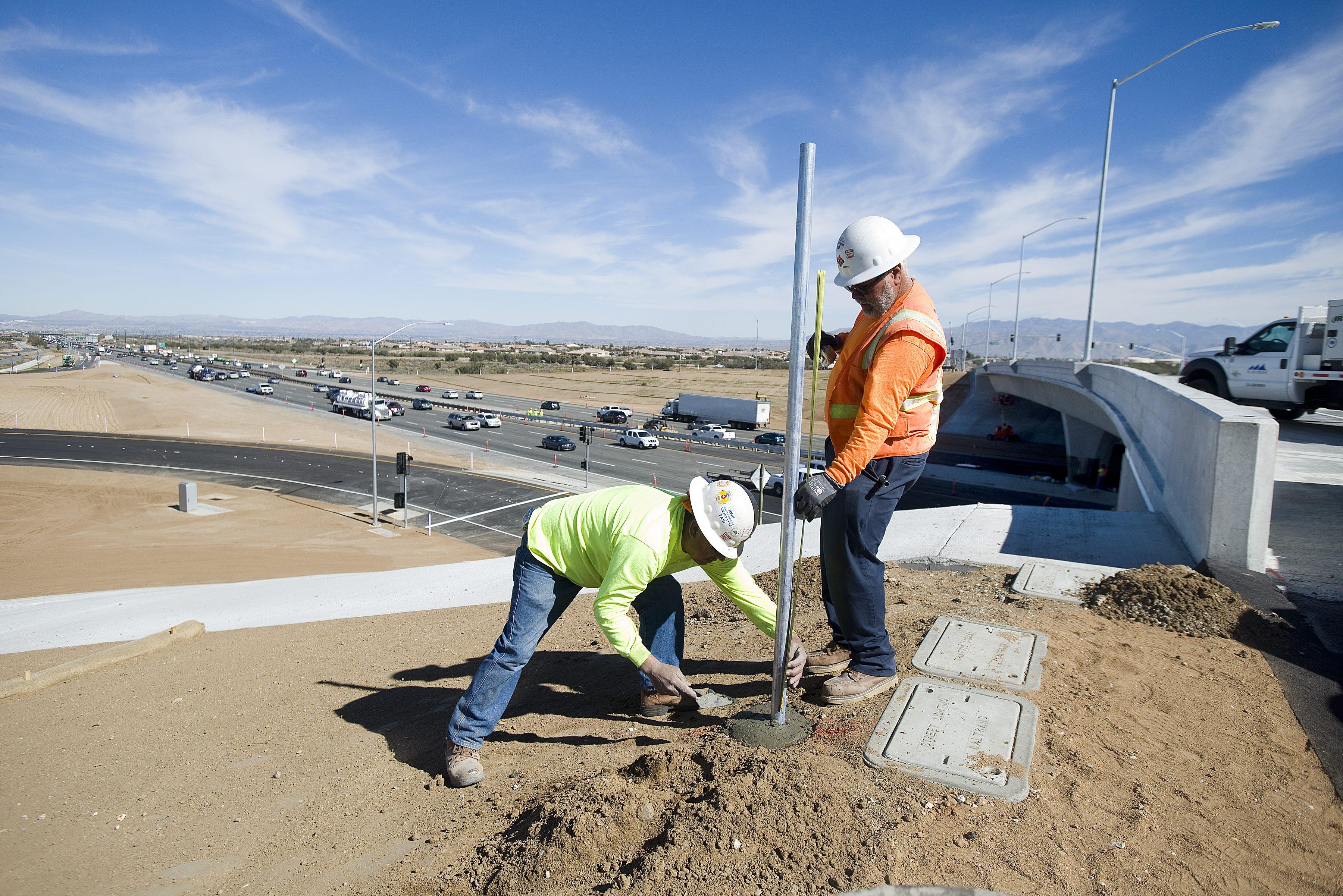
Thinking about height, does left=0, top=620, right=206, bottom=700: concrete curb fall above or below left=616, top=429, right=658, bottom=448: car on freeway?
above

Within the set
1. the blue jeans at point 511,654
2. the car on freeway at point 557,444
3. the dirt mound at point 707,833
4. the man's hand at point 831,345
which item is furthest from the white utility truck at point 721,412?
the dirt mound at point 707,833

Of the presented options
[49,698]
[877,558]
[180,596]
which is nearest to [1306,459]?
[877,558]

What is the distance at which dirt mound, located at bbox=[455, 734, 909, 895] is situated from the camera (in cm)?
235

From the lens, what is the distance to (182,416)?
2048 inches

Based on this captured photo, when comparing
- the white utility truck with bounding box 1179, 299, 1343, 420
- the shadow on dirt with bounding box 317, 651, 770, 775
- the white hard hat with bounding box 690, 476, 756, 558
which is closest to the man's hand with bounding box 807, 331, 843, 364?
the white hard hat with bounding box 690, 476, 756, 558

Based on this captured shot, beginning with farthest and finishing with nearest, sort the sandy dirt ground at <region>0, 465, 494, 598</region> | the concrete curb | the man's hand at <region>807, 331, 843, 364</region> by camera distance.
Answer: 1. the sandy dirt ground at <region>0, 465, 494, 598</region>
2. the concrete curb
3. the man's hand at <region>807, 331, 843, 364</region>

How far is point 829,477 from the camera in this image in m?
3.06

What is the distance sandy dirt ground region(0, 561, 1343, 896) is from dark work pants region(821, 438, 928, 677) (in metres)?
0.30

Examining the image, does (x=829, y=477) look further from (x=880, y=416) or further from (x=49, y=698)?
(x=49, y=698)

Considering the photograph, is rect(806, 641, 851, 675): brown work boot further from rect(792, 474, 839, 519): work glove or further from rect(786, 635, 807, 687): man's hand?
rect(792, 474, 839, 519): work glove

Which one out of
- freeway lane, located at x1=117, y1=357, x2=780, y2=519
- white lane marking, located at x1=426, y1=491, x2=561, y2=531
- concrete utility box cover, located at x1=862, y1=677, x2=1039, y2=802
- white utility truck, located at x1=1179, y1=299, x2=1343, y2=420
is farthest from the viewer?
freeway lane, located at x1=117, y1=357, x2=780, y2=519

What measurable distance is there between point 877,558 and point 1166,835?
4.97ft

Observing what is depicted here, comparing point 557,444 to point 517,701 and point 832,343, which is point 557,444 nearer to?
point 517,701

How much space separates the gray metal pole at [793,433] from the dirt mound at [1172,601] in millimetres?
2657
